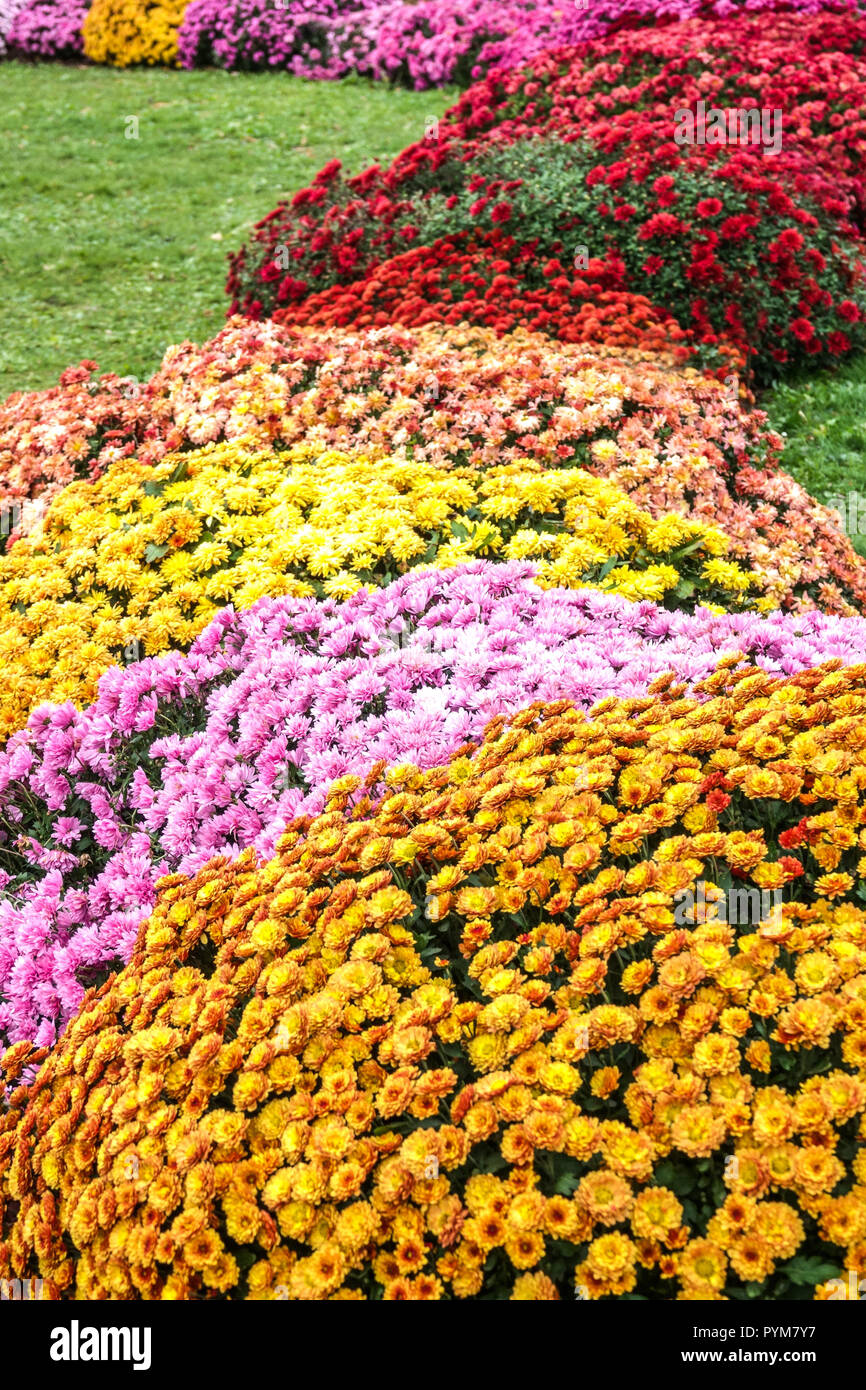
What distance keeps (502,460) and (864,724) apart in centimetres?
244

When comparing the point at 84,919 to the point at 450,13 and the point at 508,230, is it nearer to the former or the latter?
the point at 508,230

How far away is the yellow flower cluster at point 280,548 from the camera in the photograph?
376 centimetres

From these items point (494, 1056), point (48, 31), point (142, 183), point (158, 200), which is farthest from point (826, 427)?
point (48, 31)

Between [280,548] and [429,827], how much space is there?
5.81 feet

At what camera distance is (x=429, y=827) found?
246 cm

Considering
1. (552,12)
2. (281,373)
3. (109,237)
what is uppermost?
(552,12)

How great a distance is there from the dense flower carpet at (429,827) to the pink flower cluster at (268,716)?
2cm

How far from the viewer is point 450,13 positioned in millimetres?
16609

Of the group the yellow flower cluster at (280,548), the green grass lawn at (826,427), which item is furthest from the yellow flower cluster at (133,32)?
the yellow flower cluster at (280,548)

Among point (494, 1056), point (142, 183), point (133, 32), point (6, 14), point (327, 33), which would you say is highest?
point (6, 14)

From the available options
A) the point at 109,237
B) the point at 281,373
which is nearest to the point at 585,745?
the point at 281,373

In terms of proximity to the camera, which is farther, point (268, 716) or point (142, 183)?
point (142, 183)

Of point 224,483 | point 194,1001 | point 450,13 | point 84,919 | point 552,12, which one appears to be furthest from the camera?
point 450,13

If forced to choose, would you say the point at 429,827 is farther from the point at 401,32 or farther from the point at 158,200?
the point at 401,32
